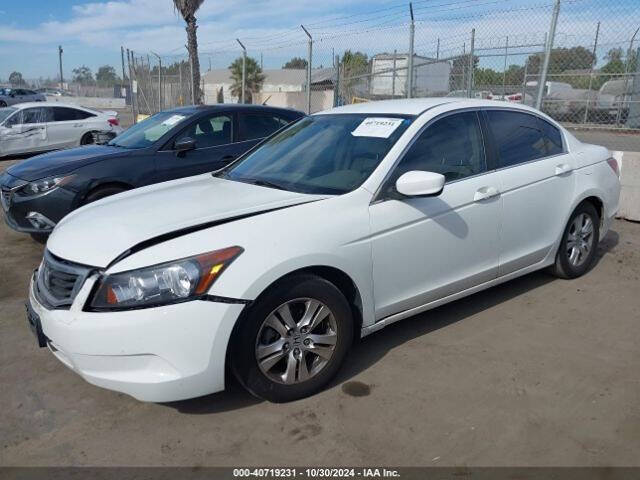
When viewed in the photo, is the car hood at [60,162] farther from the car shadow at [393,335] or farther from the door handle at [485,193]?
the door handle at [485,193]

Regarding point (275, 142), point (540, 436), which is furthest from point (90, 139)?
point (540, 436)

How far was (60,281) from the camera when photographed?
2977mm

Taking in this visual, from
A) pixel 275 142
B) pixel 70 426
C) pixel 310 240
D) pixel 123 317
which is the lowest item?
pixel 70 426

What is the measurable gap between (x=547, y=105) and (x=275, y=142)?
11.9 meters

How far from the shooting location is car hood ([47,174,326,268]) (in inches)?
115

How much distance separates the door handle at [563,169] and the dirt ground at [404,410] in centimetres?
117

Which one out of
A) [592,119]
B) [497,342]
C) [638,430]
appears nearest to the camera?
[638,430]

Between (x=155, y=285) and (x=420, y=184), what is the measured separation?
5.25 ft

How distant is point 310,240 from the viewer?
304cm

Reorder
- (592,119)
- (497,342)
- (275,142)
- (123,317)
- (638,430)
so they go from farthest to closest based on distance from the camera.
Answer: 1. (592,119)
2. (275,142)
3. (497,342)
4. (638,430)
5. (123,317)

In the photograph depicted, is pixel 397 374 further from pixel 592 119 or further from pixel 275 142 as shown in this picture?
pixel 592 119

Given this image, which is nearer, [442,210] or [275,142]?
[442,210]

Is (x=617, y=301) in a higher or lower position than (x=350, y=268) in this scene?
lower

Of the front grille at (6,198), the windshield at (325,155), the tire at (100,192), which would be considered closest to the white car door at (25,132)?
the front grille at (6,198)
